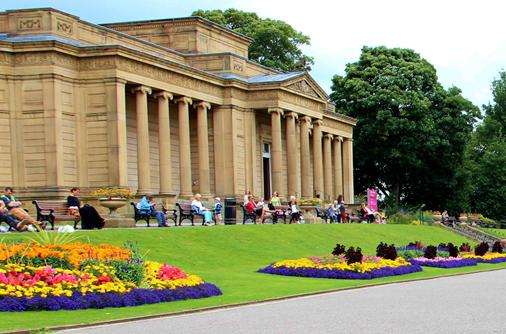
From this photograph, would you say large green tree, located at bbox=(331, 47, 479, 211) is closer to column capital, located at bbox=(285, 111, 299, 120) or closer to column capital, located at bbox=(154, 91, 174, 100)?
column capital, located at bbox=(285, 111, 299, 120)

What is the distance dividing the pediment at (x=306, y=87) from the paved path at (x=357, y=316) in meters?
45.0

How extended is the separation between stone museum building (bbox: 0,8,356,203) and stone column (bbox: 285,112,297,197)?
7 centimetres

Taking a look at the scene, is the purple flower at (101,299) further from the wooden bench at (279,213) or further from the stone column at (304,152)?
the stone column at (304,152)

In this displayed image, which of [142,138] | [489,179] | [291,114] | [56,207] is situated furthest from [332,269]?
[489,179]

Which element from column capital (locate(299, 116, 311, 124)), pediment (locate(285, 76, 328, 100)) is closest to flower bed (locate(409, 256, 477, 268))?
pediment (locate(285, 76, 328, 100))

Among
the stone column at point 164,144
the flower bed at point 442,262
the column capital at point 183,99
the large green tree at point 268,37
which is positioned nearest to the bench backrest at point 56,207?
the flower bed at point 442,262

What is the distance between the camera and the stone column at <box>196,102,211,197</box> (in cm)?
6094

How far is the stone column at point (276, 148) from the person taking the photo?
66.0m

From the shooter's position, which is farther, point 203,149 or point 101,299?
point 203,149

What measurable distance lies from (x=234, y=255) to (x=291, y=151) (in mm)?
34805

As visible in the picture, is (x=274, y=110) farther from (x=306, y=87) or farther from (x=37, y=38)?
(x=37, y=38)

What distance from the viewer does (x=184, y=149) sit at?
58.4 meters

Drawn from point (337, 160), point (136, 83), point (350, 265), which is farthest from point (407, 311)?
point (337, 160)

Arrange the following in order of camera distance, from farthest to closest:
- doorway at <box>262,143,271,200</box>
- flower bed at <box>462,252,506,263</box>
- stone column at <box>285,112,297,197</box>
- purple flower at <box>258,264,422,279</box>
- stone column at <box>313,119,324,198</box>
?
stone column at <box>313,119,324,198</box> < doorway at <box>262,143,271,200</box> < stone column at <box>285,112,297,197</box> < flower bed at <box>462,252,506,263</box> < purple flower at <box>258,264,422,279</box>
